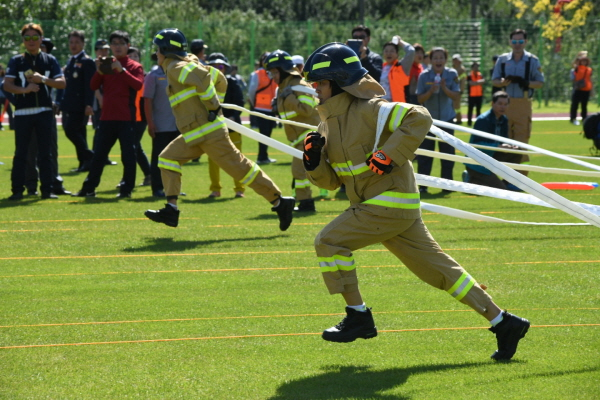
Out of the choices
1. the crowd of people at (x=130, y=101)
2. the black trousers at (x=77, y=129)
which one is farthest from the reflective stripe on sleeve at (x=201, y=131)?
the black trousers at (x=77, y=129)

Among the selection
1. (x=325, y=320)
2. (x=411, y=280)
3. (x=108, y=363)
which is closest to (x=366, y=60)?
(x=411, y=280)

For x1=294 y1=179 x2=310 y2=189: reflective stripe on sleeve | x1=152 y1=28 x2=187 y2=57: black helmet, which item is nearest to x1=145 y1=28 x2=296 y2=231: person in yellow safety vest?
x1=152 y1=28 x2=187 y2=57: black helmet

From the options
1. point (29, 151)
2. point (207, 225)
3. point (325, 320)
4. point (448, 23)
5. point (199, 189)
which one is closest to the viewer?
point (325, 320)

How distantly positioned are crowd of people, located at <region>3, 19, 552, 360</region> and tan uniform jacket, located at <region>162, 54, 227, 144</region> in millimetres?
13

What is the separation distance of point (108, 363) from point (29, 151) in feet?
27.7

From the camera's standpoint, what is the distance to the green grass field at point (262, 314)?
497 cm

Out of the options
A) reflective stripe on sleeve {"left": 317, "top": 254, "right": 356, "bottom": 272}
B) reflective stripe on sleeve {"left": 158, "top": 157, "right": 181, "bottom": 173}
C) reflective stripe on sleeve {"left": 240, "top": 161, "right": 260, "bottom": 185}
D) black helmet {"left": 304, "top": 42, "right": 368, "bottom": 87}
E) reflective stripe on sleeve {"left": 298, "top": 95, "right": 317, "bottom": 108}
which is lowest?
reflective stripe on sleeve {"left": 240, "top": 161, "right": 260, "bottom": 185}

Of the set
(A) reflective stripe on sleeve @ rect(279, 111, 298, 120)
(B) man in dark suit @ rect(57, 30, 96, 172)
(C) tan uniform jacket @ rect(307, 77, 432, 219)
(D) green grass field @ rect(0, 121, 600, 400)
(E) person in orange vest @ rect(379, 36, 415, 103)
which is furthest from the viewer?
(E) person in orange vest @ rect(379, 36, 415, 103)

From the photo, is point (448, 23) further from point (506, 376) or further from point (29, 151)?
point (506, 376)

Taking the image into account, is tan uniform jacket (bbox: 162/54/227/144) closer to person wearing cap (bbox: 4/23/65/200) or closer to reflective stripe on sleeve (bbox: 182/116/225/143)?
reflective stripe on sleeve (bbox: 182/116/225/143)

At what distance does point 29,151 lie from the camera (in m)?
13.1

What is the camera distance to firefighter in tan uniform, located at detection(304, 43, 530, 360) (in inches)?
207

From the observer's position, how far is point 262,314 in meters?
6.44

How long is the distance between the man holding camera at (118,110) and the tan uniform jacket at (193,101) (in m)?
3.05
